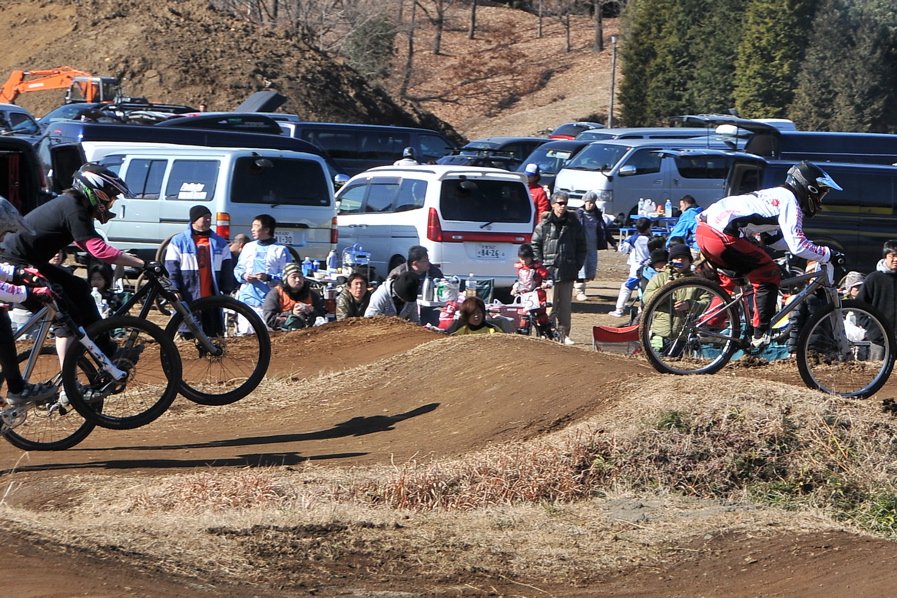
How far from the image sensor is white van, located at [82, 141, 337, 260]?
15664 mm

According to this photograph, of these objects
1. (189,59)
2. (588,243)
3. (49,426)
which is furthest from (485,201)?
(189,59)

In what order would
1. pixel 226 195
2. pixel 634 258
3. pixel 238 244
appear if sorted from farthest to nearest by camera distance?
pixel 634 258 → pixel 226 195 → pixel 238 244

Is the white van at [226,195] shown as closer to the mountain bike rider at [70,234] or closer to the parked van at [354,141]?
the mountain bike rider at [70,234]

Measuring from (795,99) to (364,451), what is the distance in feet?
143

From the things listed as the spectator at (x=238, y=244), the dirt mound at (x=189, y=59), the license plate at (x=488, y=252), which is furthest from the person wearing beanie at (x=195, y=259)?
the dirt mound at (x=189, y=59)

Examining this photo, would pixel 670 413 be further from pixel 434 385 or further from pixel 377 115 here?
pixel 377 115

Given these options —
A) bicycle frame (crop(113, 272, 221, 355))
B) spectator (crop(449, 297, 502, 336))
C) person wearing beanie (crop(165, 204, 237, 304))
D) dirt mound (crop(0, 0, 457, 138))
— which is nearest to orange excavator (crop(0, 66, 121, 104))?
dirt mound (crop(0, 0, 457, 138))

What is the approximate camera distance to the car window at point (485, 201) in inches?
623

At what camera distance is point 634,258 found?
17875 millimetres

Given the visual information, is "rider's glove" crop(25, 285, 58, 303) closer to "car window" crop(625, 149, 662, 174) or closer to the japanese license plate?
the japanese license plate

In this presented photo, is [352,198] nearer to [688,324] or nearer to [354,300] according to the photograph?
[354,300]

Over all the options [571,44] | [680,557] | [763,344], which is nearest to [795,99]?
[571,44]

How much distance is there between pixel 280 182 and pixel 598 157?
1151 cm

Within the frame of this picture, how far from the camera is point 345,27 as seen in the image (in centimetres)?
5819
